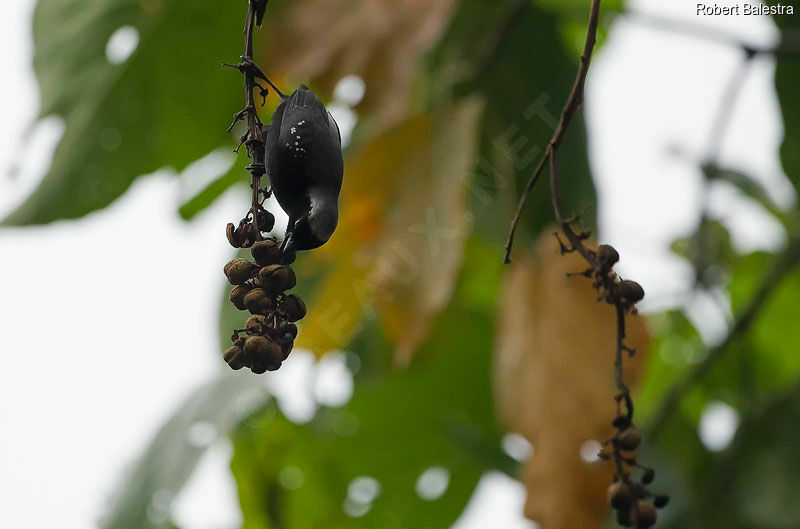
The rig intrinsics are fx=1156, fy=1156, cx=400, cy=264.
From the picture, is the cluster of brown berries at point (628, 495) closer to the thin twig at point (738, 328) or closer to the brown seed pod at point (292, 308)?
the brown seed pod at point (292, 308)

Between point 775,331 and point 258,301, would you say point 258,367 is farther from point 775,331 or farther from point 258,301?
point 775,331

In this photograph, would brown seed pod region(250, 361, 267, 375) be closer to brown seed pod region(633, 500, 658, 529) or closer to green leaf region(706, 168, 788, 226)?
brown seed pod region(633, 500, 658, 529)

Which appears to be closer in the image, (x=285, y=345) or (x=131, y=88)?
(x=285, y=345)

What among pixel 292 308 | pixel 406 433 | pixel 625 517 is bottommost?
pixel 406 433

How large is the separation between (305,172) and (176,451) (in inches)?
22.7

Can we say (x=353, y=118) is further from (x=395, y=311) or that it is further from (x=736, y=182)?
(x=736, y=182)

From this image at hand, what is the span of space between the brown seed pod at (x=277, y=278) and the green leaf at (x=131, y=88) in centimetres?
57

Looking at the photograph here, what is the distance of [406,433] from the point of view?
130cm

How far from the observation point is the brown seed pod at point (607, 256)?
445mm

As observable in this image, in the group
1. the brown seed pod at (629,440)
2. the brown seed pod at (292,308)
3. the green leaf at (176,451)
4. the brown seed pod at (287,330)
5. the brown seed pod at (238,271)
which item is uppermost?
the brown seed pod at (238,271)

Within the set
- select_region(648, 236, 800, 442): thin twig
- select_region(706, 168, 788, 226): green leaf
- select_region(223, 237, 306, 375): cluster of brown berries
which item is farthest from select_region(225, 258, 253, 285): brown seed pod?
select_region(706, 168, 788, 226): green leaf

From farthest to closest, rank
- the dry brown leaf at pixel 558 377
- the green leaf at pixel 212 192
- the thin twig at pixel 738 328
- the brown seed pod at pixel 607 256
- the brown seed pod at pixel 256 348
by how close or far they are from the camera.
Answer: the green leaf at pixel 212 192
the thin twig at pixel 738 328
the dry brown leaf at pixel 558 377
the brown seed pod at pixel 607 256
the brown seed pod at pixel 256 348

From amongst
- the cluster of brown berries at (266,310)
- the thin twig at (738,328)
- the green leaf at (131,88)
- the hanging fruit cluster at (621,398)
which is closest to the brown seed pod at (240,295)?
the cluster of brown berries at (266,310)

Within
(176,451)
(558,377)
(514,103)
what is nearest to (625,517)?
(558,377)
